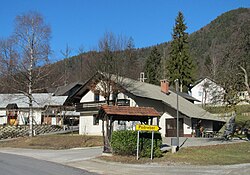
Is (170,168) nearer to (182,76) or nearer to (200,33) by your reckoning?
(182,76)

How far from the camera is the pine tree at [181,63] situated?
221 ft

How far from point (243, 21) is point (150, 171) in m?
14.7

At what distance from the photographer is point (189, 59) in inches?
2694

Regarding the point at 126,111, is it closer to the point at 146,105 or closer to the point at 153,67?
the point at 146,105

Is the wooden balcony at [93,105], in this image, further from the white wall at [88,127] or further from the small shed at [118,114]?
the small shed at [118,114]

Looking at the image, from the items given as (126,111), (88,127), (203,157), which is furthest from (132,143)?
(88,127)

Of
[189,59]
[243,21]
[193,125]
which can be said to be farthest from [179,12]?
[243,21]

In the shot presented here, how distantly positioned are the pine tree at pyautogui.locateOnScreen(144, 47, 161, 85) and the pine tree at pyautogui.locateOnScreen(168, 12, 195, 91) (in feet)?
31.8

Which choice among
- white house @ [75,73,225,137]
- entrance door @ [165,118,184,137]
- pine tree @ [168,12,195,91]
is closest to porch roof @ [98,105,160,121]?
white house @ [75,73,225,137]

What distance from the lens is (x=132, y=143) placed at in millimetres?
20828

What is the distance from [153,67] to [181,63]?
14408mm

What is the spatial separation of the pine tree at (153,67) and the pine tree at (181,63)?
9.70 meters

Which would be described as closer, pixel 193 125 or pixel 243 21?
pixel 243 21

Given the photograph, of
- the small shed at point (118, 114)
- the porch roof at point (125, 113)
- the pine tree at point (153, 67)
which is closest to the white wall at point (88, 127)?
the small shed at point (118, 114)
